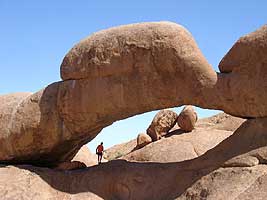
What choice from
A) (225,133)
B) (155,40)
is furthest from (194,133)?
(155,40)

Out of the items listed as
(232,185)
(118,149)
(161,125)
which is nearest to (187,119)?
(161,125)

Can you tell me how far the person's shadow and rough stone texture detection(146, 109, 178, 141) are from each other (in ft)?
24.9

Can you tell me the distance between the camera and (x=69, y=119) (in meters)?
11.8

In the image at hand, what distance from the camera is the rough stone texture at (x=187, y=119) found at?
750 inches

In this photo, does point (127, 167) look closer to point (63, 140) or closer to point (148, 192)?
point (148, 192)

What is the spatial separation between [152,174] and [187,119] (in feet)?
26.2

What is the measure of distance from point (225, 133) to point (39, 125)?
9.45m

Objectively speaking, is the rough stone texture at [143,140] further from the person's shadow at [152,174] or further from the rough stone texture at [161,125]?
the person's shadow at [152,174]

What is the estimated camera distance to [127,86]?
11125 mm

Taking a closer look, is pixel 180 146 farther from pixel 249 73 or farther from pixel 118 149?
pixel 118 149

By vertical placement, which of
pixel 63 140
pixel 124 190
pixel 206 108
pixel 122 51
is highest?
pixel 122 51

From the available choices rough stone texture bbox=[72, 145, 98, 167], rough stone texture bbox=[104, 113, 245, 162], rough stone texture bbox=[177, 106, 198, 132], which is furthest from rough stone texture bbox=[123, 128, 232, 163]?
rough stone texture bbox=[72, 145, 98, 167]

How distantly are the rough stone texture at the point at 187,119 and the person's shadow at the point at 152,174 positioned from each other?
24.0 feet

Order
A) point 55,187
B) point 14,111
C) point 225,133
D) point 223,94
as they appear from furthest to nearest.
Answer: point 225,133
point 14,111
point 55,187
point 223,94
